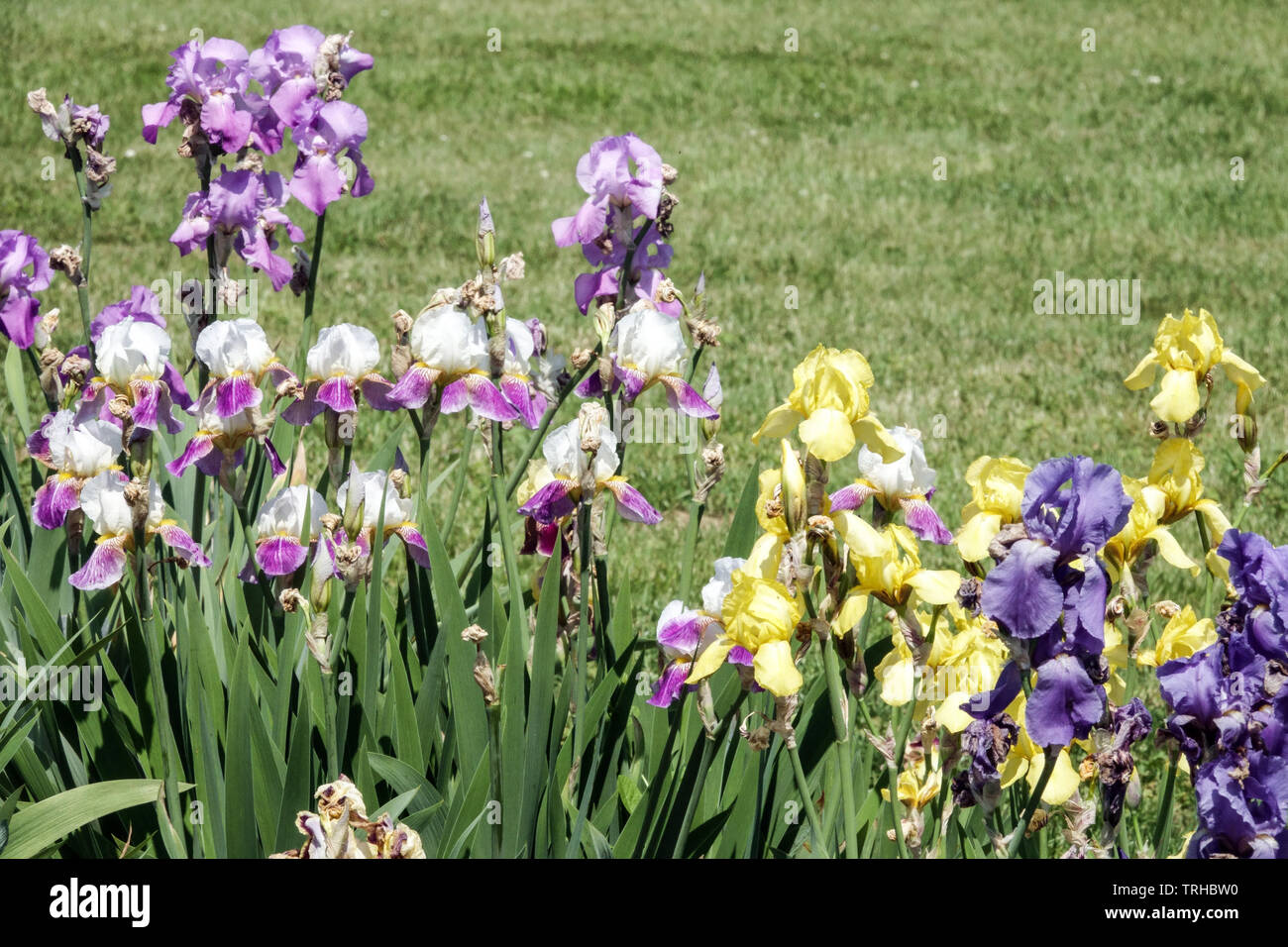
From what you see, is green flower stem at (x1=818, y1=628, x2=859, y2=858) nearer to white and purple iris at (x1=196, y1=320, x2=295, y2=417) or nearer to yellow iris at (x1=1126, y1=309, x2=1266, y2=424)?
yellow iris at (x1=1126, y1=309, x2=1266, y2=424)

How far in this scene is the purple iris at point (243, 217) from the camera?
2156mm

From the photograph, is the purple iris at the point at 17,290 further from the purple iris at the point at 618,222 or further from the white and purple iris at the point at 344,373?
the purple iris at the point at 618,222

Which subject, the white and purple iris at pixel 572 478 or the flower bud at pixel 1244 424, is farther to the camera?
the flower bud at pixel 1244 424

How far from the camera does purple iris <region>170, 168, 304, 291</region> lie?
84.9 inches

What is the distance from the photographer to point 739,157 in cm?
941

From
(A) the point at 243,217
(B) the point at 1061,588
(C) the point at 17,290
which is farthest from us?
(C) the point at 17,290

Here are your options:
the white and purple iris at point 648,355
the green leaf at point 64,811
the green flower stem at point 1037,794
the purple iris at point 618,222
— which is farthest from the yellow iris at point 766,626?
the green leaf at point 64,811

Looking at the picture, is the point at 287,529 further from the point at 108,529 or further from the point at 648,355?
the point at 648,355

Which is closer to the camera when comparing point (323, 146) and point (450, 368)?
point (450, 368)

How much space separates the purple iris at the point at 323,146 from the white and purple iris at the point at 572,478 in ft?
2.18

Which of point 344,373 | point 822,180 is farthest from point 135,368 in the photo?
point 822,180

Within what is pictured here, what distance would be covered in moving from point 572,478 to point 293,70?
0.92 metres

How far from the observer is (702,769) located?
1646 mm

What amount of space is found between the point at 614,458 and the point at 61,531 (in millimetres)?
1141
